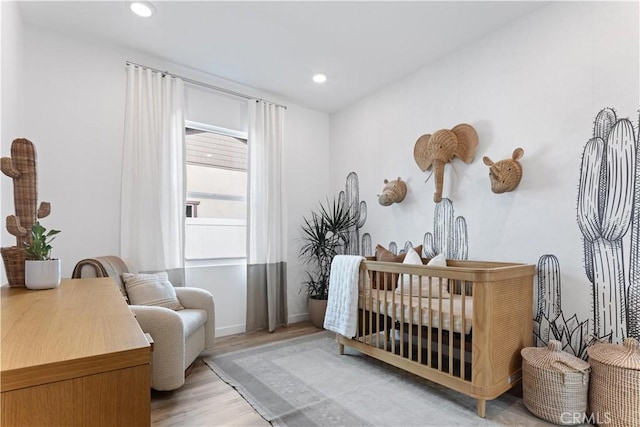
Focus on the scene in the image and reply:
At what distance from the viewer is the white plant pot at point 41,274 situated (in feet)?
4.24

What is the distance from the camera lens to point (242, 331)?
11.6 ft

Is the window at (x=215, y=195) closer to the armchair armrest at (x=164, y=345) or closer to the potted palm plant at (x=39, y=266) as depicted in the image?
the armchair armrest at (x=164, y=345)

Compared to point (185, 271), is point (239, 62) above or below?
above

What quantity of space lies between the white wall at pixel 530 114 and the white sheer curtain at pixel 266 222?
1.36m

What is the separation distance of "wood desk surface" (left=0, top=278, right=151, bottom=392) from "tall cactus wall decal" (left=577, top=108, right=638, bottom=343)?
2539mm

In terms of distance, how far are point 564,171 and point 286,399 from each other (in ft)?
7.84

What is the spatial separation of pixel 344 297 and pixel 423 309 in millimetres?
727

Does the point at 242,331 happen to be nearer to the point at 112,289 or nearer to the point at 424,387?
the point at 424,387

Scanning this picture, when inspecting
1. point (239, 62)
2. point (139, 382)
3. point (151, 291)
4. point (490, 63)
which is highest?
point (239, 62)

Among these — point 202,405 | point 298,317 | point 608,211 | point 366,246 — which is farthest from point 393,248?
point 202,405

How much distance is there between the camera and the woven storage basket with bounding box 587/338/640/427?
65.9 inches

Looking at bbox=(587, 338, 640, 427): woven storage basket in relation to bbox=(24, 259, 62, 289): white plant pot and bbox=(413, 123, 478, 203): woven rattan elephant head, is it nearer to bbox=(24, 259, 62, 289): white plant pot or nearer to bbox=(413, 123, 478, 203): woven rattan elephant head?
bbox=(413, 123, 478, 203): woven rattan elephant head

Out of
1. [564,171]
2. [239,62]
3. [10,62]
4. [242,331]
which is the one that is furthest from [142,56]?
[564,171]

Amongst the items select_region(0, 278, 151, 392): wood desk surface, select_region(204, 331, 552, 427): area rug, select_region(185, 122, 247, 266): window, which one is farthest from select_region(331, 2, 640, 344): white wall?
select_region(0, 278, 151, 392): wood desk surface
